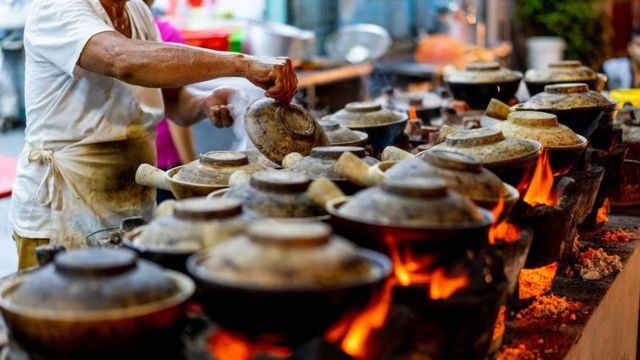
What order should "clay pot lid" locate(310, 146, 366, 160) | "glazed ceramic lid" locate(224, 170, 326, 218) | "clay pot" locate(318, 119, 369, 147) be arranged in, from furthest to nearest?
"clay pot" locate(318, 119, 369, 147)
"clay pot lid" locate(310, 146, 366, 160)
"glazed ceramic lid" locate(224, 170, 326, 218)

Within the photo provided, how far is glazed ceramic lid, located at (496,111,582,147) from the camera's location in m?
3.17

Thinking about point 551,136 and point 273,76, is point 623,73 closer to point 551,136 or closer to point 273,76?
point 551,136

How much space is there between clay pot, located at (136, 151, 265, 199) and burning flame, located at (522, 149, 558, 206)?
97cm

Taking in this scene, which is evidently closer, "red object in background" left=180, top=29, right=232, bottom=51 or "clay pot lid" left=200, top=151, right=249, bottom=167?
"clay pot lid" left=200, top=151, right=249, bottom=167

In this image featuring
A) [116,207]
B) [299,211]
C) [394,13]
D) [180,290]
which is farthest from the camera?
[394,13]

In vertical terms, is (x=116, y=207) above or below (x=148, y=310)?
below

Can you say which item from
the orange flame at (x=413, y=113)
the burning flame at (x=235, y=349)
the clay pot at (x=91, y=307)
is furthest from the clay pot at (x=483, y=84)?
the clay pot at (x=91, y=307)

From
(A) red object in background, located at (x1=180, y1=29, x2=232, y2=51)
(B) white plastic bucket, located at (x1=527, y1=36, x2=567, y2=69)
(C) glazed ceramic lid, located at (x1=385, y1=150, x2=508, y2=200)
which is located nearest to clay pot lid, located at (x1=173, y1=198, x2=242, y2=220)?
(C) glazed ceramic lid, located at (x1=385, y1=150, x2=508, y2=200)

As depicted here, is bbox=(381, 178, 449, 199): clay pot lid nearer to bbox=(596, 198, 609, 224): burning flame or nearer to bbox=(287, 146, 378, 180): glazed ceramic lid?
bbox=(287, 146, 378, 180): glazed ceramic lid

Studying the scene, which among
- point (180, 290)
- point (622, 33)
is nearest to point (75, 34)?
point (180, 290)

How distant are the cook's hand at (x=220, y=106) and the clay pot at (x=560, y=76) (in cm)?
182

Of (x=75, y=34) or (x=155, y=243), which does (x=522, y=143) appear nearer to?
(x=155, y=243)

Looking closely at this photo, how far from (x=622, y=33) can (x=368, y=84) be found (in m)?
10.5

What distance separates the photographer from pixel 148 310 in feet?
5.55
